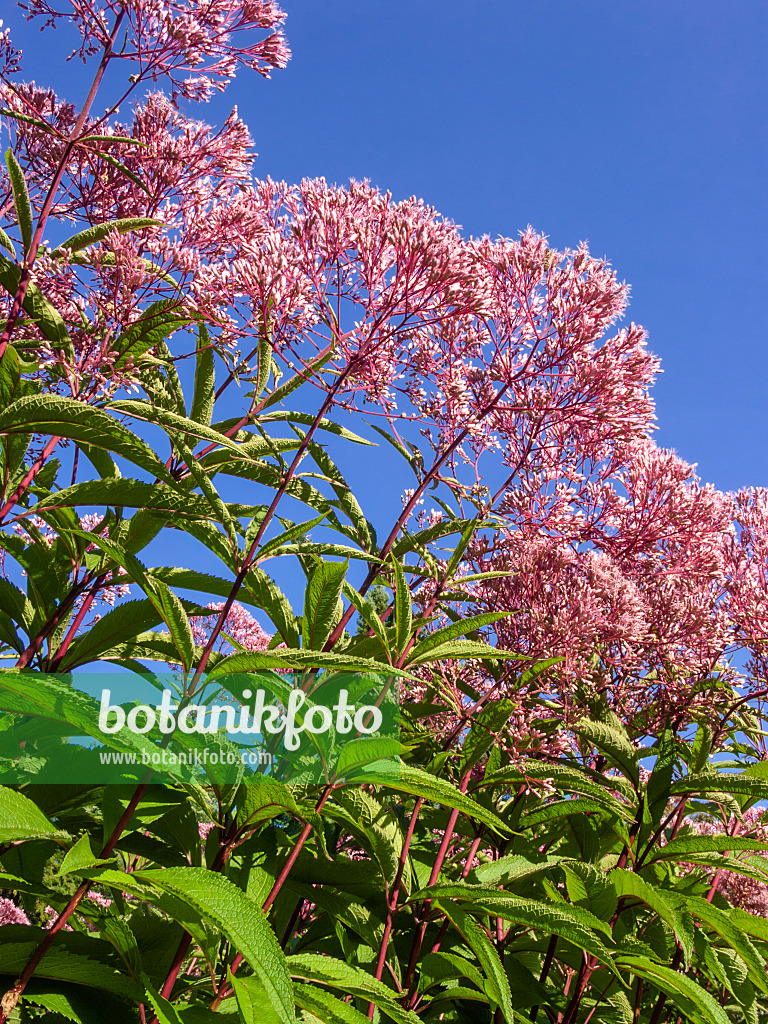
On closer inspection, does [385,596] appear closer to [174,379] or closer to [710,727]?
[174,379]

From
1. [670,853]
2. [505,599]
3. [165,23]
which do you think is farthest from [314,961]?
[165,23]

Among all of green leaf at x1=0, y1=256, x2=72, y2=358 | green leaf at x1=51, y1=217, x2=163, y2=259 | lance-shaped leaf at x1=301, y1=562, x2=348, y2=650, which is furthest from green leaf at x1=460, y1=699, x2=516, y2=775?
green leaf at x1=51, y1=217, x2=163, y2=259

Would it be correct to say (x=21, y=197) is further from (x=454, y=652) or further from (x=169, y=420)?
(x=454, y=652)

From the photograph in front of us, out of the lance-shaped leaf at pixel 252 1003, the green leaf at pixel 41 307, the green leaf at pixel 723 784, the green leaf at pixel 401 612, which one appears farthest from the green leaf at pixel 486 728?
the green leaf at pixel 41 307

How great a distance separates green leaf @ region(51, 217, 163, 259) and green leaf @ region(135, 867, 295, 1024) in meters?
2.01

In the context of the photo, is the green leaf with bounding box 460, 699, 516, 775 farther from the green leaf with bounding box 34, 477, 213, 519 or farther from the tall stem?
the tall stem

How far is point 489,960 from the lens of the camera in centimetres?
195

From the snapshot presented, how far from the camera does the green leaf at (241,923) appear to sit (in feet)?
4.25

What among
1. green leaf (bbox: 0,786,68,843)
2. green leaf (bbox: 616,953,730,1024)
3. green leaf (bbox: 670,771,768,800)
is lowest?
green leaf (bbox: 616,953,730,1024)

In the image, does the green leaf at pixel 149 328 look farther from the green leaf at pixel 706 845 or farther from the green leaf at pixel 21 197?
the green leaf at pixel 706 845

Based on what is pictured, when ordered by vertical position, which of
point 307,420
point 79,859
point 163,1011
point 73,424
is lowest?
point 163,1011

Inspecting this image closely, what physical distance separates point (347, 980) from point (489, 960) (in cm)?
40

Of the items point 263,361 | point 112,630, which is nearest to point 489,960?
point 112,630

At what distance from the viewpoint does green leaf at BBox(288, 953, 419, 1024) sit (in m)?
1.76
